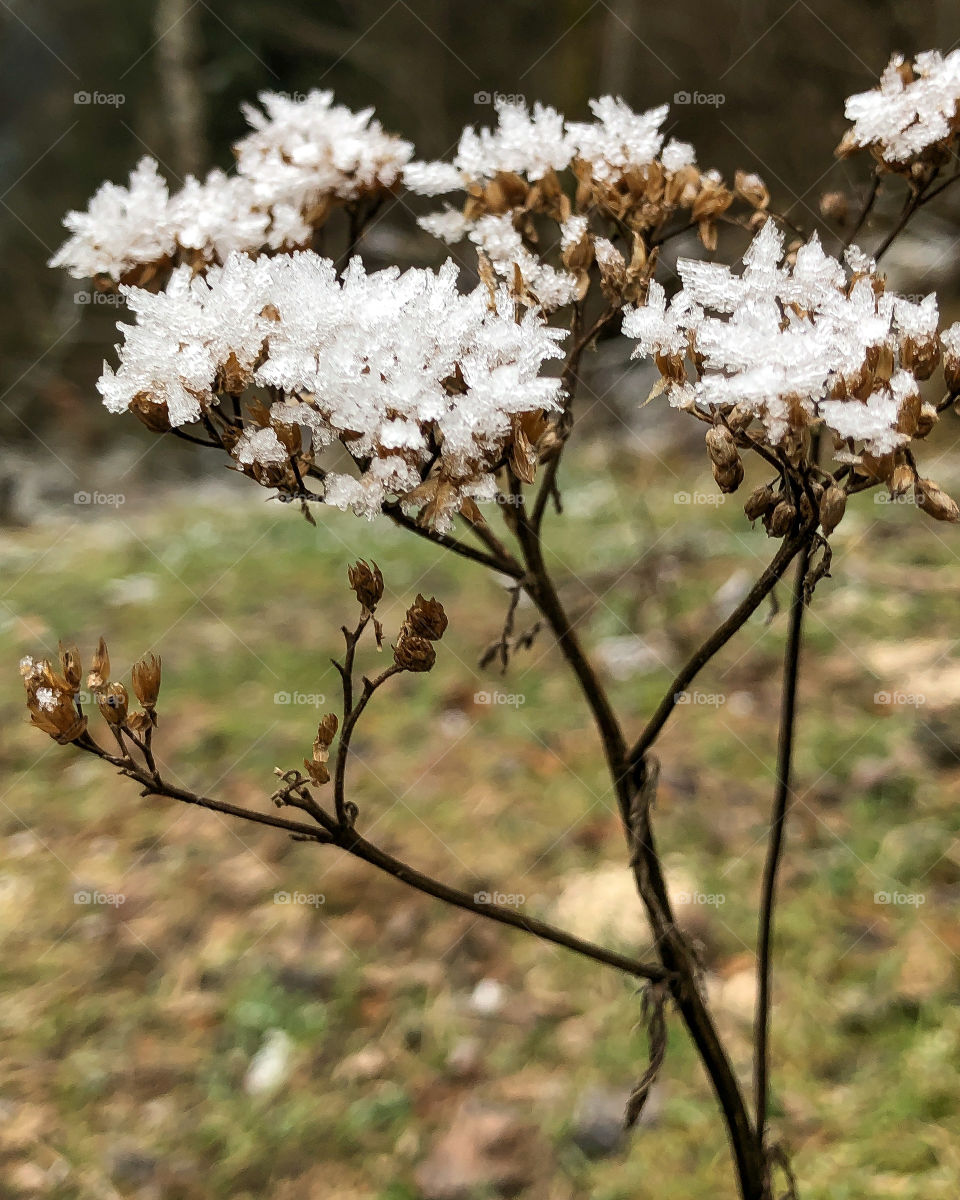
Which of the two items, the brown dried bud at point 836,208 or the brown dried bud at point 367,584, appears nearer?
the brown dried bud at point 367,584

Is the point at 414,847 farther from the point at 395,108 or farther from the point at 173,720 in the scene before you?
the point at 395,108

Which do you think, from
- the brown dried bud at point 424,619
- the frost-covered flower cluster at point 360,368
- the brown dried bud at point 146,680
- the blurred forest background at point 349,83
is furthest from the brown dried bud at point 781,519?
the blurred forest background at point 349,83

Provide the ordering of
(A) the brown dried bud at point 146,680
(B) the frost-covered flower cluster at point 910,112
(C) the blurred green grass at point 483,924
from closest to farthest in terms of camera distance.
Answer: (A) the brown dried bud at point 146,680 → (B) the frost-covered flower cluster at point 910,112 → (C) the blurred green grass at point 483,924

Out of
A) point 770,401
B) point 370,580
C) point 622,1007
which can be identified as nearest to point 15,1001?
point 622,1007

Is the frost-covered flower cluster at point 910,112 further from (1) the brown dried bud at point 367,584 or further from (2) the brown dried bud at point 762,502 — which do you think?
(1) the brown dried bud at point 367,584

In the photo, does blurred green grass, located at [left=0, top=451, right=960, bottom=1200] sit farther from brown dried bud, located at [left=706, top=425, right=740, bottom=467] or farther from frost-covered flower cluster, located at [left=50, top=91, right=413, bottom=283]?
frost-covered flower cluster, located at [left=50, top=91, right=413, bottom=283]

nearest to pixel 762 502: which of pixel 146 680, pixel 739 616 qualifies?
pixel 739 616

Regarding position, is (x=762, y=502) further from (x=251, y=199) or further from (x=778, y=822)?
(x=251, y=199)
